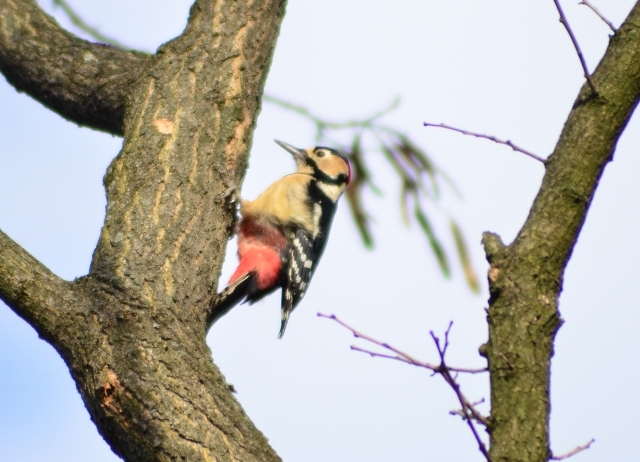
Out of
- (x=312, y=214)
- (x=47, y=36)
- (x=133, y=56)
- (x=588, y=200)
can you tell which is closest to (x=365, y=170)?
(x=312, y=214)

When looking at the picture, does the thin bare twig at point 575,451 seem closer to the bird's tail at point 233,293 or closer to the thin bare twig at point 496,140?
the thin bare twig at point 496,140

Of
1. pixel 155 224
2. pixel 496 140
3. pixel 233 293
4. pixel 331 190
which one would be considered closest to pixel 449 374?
pixel 496 140

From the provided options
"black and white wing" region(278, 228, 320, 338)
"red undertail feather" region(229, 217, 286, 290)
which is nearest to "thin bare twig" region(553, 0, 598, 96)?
"red undertail feather" region(229, 217, 286, 290)

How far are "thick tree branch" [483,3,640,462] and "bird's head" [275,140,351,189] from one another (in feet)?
9.85

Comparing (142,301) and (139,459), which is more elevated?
(142,301)

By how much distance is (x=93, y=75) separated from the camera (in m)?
3.81

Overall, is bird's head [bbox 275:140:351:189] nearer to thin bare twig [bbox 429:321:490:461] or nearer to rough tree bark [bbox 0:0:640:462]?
rough tree bark [bbox 0:0:640:462]

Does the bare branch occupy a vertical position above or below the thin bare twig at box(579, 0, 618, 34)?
below

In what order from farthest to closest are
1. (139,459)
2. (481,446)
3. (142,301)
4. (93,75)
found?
(93,75) → (142,301) → (139,459) → (481,446)

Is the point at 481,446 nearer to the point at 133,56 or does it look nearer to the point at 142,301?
the point at 142,301

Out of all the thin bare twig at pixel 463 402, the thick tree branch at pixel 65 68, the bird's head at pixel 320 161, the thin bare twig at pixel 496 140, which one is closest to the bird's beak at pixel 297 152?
the bird's head at pixel 320 161

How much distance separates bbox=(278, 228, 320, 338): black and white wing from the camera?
459 centimetres

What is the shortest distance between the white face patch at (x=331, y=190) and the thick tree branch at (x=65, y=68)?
154 centimetres

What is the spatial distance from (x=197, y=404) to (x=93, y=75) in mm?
1939
